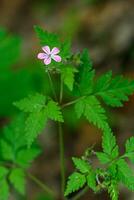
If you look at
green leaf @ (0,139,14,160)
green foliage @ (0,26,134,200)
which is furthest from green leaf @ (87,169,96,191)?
green leaf @ (0,139,14,160)

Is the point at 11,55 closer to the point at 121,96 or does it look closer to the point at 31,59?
the point at 31,59

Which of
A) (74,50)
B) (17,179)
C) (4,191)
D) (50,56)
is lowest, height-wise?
(4,191)

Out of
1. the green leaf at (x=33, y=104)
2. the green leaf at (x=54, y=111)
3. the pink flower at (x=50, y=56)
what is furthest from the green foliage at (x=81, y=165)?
the pink flower at (x=50, y=56)

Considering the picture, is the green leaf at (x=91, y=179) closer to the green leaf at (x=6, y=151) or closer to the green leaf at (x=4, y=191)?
the green leaf at (x=4, y=191)

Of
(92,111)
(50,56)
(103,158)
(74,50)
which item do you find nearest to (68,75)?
(50,56)

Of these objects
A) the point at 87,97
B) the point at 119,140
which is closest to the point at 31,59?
the point at 119,140

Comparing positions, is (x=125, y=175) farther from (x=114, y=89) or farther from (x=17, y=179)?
(x=17, y=179)
